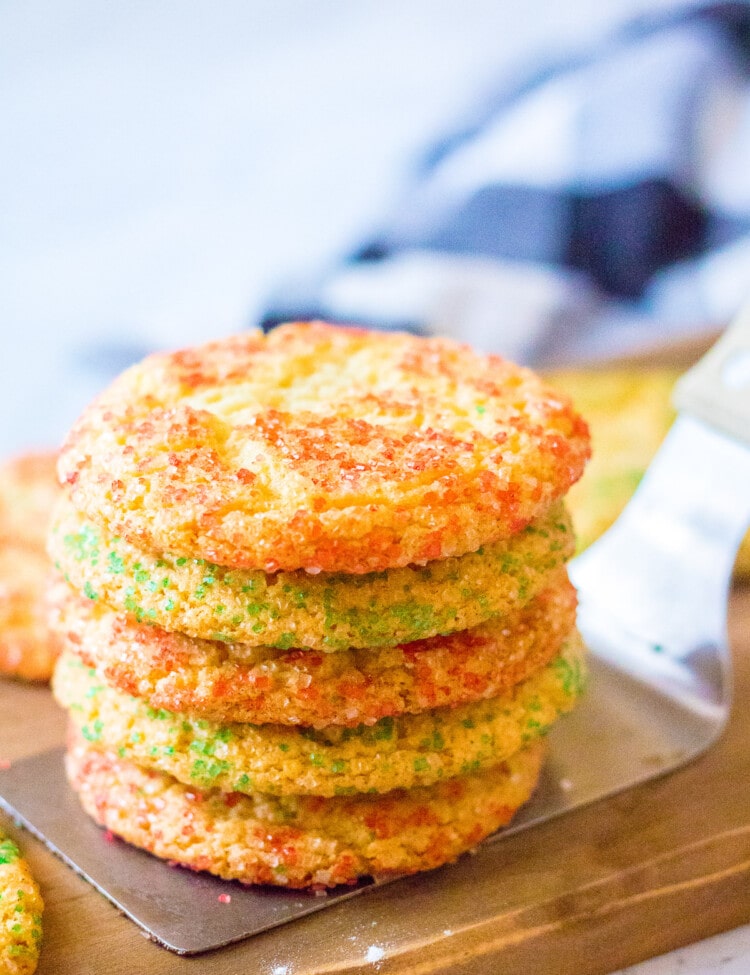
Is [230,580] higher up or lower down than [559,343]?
higher up

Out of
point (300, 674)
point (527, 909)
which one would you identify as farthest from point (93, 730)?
point (527, 909)

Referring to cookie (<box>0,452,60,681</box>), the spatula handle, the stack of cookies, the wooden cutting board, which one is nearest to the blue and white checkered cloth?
cookie (<box>0,452,60,681</box>)

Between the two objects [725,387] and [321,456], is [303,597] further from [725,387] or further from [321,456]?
[725,387]

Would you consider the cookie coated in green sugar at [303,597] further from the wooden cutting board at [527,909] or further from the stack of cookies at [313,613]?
the wooden cutting board at [527,909]

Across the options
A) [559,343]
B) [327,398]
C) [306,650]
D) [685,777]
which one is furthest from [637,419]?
[306,650]

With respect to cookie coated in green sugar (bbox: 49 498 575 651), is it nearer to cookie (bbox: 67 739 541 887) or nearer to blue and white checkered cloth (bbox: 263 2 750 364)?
cookie (bbox: 67 739 541 887)

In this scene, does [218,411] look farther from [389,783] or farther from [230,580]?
[389,783]
